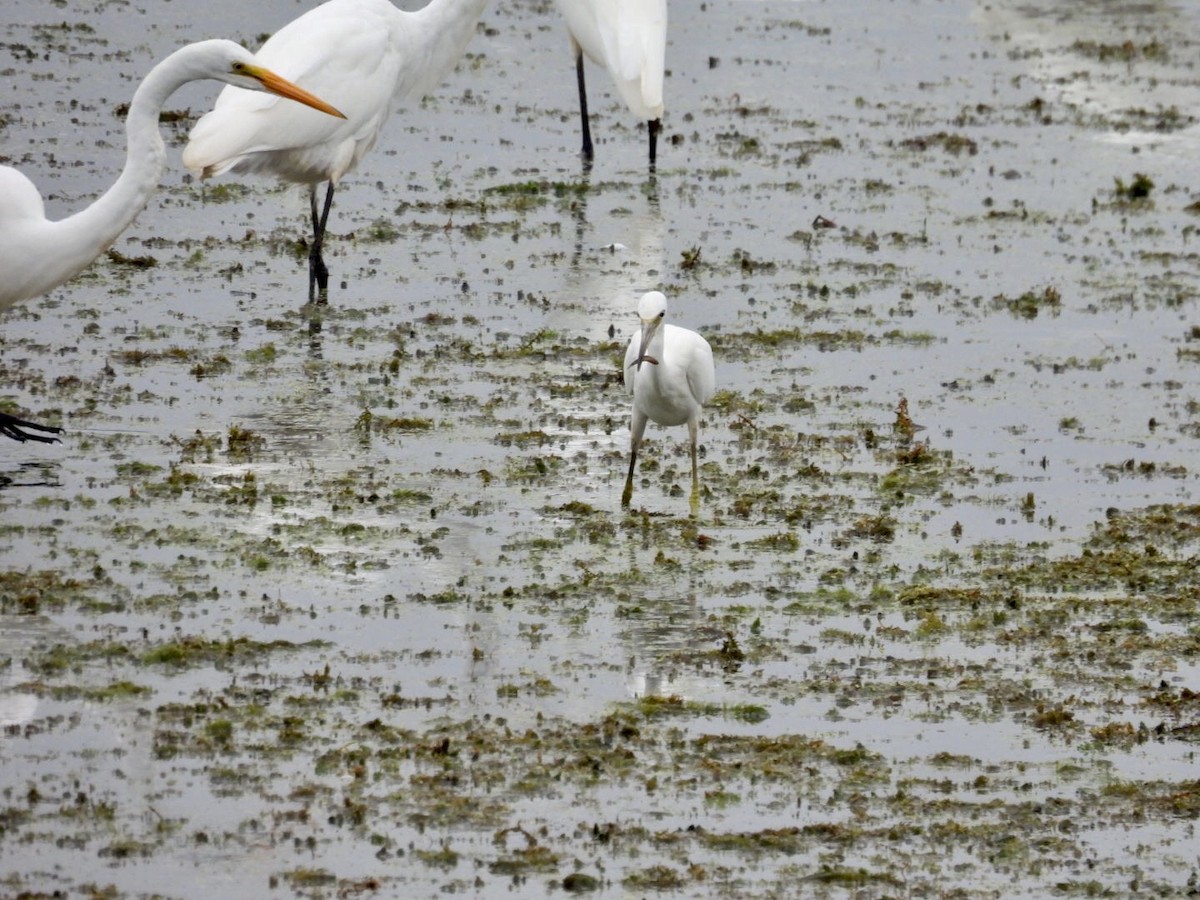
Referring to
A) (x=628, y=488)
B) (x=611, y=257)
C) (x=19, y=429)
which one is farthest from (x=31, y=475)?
(x=611, y=257)

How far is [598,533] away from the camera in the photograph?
8516 millimetres

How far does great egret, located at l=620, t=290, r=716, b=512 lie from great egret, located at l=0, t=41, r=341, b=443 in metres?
1.60

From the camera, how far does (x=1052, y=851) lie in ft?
19.4

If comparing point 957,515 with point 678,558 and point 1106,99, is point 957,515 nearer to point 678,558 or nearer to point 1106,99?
point 678,558

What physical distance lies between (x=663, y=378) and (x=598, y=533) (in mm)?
767

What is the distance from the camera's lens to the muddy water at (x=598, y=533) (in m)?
5.88

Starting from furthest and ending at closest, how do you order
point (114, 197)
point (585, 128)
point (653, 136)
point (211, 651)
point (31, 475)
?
point (585, 128) < point (653, 136) < point (31, 475) < point (114, 197) < point (211, 651)

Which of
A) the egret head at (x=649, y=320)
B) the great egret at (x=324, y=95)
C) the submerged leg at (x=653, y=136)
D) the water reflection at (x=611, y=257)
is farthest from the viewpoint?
the submerged leg at (x=653, y=136)

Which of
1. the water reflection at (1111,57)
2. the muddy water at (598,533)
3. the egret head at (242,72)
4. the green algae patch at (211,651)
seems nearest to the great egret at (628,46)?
the muddy water at (598,533)

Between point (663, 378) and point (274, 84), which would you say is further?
point (663, 378)

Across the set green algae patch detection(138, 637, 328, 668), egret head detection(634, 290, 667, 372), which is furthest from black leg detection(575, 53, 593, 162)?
green algae patch detection(138, 637, 328, 668)

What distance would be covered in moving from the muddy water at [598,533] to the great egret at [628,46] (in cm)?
56

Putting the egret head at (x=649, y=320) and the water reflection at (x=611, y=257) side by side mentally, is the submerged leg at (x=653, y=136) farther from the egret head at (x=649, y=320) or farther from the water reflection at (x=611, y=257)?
the egret head at (x=649, y=320)

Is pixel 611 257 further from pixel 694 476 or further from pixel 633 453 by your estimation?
pixel 694 476
